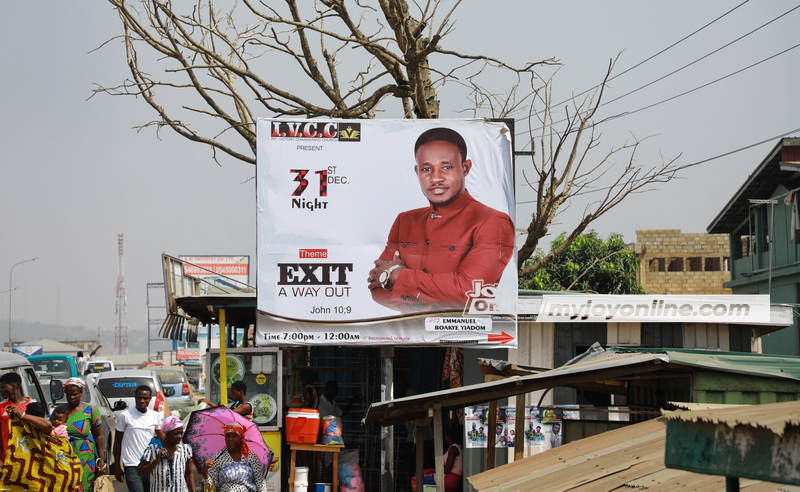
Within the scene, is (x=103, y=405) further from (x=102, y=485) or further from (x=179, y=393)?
(x=179, y=393)

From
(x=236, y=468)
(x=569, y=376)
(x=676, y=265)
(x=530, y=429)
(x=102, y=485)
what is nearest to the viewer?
(x=569, y=376)

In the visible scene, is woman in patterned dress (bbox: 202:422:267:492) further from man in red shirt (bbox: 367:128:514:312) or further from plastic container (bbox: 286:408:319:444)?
man in red shirt (bbox: 367:128:514:312)

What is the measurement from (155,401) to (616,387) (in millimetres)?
14343

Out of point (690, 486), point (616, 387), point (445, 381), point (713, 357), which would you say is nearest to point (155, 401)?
point (445, 381)

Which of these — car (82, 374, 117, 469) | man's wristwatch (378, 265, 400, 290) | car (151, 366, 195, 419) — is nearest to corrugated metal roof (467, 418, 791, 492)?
man's wristwatch (378, 265, 400, 290)

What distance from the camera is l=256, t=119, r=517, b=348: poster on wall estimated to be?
1335 cm

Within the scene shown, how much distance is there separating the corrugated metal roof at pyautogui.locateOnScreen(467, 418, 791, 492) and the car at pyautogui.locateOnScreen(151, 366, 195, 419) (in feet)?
71.8

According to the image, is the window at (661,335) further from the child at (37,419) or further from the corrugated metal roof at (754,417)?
the corrugated metal roof at (754,417)

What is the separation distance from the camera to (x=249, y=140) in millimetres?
19547

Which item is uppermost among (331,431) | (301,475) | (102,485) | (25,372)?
(25,372)

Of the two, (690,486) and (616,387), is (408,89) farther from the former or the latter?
(690,486)

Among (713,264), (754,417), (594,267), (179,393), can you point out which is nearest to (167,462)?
(754,417)

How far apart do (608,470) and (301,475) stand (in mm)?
8301

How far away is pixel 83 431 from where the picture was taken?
10.4 metres
